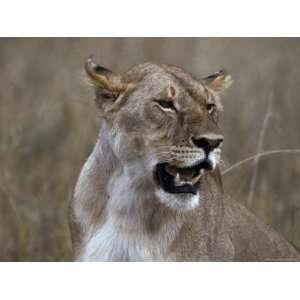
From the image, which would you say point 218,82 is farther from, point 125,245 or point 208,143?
point 125,245

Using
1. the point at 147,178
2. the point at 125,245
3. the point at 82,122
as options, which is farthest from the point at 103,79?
the point at 82,122

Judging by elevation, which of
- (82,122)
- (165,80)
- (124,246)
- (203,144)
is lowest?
(124,246)

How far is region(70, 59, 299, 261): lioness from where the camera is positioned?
472 cm

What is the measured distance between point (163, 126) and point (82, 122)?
2.64m

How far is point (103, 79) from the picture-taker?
16.0 feet

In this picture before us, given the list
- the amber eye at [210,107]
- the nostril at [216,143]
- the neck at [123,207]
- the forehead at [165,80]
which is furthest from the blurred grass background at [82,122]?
the nostril at [216,143]

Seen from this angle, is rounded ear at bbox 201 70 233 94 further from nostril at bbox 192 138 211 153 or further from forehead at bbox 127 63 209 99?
nostril at bbox 192 138 211 153

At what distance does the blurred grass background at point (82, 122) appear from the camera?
6324 mm

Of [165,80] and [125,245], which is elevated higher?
[165,80]

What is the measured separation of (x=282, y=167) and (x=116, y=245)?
7.59 ft

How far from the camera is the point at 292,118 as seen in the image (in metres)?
6.88

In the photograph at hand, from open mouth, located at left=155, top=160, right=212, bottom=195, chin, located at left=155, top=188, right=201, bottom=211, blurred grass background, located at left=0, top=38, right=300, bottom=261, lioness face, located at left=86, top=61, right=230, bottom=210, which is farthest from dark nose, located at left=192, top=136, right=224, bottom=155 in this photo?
blurred grass background, located at left=0, top=38, right=300, bottom=261

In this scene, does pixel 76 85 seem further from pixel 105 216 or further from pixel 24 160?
pixel 105 216
